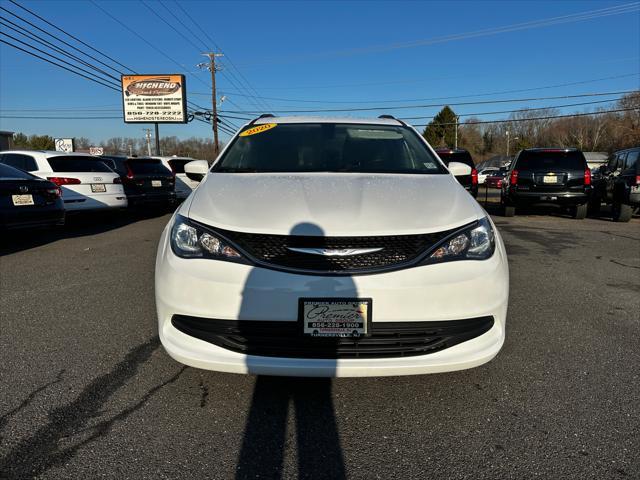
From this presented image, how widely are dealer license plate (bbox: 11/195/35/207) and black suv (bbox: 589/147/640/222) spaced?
37.2 feet

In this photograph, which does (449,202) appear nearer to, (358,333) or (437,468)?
(358,333)

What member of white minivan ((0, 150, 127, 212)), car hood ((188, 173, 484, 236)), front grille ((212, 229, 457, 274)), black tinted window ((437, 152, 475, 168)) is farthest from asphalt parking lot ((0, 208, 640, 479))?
black tinted window ((437, 152, 475, 168))

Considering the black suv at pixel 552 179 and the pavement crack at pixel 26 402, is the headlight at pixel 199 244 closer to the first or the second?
the pavement crack at pixel 26 402

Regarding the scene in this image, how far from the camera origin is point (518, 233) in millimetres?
9117

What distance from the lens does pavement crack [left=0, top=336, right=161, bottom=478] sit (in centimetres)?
200

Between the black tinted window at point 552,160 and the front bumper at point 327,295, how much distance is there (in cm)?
986

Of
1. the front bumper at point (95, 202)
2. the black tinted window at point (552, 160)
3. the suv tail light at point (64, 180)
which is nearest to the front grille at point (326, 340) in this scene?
the front bumper at point (95, 202)

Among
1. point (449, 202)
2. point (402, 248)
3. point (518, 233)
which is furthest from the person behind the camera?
point (518, 233)

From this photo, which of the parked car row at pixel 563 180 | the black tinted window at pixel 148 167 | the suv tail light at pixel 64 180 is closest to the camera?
the suv tail light at pixel 64 180

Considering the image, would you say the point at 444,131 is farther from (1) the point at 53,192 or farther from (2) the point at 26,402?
(2) the point at 26,402

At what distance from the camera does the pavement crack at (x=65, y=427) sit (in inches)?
78.6

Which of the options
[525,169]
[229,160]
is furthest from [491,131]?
[229,160]

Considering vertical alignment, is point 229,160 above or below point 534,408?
above

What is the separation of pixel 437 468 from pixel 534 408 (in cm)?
81
